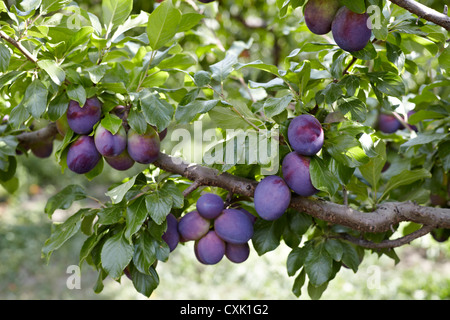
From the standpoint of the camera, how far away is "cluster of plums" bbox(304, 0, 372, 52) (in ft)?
2.76

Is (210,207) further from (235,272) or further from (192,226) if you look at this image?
(235,272)

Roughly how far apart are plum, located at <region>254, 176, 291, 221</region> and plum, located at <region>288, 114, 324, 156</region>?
8 centimetres

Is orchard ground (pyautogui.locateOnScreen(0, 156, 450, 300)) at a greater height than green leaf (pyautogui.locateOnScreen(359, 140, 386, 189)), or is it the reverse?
green leaf (pyautogui.locateOnScreen(359, 140, 386, 189))

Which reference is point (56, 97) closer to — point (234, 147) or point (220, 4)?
point (234, 147)

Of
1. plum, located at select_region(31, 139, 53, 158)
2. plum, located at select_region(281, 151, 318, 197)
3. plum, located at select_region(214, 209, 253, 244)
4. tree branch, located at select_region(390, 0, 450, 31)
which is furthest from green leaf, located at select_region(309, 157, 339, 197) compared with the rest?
plum, located at select_region(31, 139, 53, 158)

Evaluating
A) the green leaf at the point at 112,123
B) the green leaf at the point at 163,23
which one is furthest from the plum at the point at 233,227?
the green leaf at the point at 163,23

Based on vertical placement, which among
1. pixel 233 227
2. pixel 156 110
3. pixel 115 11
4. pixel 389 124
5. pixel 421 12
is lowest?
pixel 389 124

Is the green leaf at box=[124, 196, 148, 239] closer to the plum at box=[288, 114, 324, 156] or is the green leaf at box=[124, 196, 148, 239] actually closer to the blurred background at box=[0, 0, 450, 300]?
the plum at box=[288, 114, 324, 156]

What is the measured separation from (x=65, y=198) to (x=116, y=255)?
358mm

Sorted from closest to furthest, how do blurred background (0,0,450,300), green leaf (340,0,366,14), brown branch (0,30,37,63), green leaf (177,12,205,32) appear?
green leaf (340,0,366,14) < brown branch (0,30,37,63) < green leaf (177,12,205,32) < blurred background (0,0,450,300)

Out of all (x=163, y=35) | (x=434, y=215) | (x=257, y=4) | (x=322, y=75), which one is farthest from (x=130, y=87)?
(x=257, y=4)

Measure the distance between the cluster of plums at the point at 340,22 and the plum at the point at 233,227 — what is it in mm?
438

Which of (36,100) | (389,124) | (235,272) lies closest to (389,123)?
(389,124)

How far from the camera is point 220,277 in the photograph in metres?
3.19
